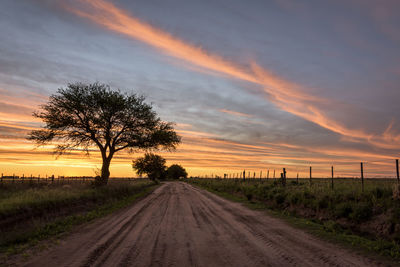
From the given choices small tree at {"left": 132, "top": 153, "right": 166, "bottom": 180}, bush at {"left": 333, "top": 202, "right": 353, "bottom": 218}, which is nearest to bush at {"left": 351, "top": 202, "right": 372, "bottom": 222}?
bush at {"left": 333, "top": 202, "right": 353, "bottom": 218}

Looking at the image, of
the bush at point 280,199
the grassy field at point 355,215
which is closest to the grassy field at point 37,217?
the grassy field at point 355,215

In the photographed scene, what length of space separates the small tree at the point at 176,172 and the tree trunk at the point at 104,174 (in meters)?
107

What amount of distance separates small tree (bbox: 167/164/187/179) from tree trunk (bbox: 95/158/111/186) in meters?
107

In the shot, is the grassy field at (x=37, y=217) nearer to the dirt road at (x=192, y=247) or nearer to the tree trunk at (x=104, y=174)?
the dirt road at (x=192, y=247)

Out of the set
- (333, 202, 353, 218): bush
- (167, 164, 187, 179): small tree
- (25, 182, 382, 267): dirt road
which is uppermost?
(333, 202, 353, 218): bush

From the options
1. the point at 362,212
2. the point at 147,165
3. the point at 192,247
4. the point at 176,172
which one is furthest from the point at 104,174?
the point at 176,172

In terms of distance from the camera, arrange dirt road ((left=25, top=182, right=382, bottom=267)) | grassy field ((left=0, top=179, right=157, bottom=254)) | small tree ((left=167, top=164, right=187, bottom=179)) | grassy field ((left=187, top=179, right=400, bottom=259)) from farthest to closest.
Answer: small tree ((left=167, top=164, right=187, bottom=179)) < grassy field ((left=187, top=179, right=400, bottom=259)) < grassy field ((left=0, top=179, right=157, bottom=254)) < dirt road ((left=25, top=182, right=382, bottom=267))

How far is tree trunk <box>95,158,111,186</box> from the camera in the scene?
82.6ft

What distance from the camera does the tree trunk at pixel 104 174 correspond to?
25164 mm

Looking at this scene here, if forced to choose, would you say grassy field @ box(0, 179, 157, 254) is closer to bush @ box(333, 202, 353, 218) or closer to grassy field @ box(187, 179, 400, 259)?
grassy field @ box(187, 179, 400, 259)

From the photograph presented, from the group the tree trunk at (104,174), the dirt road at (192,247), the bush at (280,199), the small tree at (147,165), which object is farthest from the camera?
the small tree at (147,165)

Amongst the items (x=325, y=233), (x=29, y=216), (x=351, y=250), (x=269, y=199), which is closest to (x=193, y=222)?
(x=325, y=233)

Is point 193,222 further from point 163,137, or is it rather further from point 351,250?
point 163,137

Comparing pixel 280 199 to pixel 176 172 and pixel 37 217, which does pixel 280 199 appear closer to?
pixel 37 217
